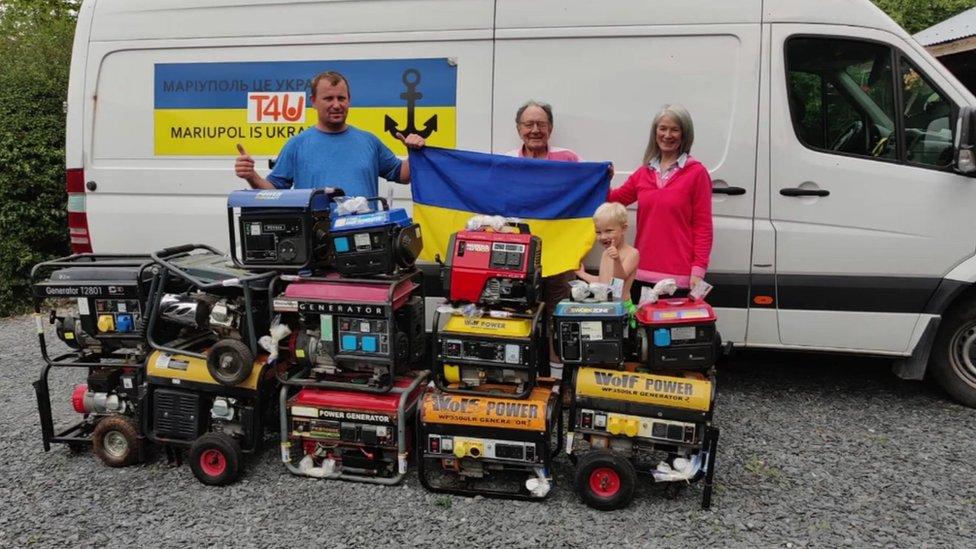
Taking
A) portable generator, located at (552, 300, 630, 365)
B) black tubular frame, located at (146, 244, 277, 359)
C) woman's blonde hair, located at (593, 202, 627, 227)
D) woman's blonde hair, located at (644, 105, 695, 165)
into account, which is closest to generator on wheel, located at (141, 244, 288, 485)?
black tubular frame, located at (146, 244, 277, 359)

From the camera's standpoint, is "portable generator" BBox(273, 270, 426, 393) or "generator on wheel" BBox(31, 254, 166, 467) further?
"generator on wheel" BBox(31, 254, 166, 467)

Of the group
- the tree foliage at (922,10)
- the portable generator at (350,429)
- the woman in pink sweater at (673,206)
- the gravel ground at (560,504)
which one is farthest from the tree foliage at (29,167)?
the tree foliage at (922,10)

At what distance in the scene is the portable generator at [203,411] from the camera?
3.49 metres

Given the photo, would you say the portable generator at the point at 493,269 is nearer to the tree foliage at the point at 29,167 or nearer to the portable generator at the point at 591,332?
the portable generator at the point at 591,332

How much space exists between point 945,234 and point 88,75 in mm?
5906

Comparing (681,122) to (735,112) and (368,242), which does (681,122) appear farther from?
(368,242)

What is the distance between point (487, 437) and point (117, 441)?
204 cm

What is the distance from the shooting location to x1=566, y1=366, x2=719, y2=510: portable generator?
3.16 metres

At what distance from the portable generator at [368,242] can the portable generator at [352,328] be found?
0.07 m

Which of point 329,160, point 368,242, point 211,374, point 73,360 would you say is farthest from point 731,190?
point 73,360

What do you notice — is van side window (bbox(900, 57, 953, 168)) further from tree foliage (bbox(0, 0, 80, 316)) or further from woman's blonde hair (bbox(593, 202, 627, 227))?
tree foliage (bbox(0, 0, 80, 316))

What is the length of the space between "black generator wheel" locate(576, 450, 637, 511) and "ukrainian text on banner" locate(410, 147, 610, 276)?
130 centimetres

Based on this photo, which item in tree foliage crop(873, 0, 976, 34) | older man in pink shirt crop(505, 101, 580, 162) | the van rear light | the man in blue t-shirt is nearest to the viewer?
the man in blue t-shirt

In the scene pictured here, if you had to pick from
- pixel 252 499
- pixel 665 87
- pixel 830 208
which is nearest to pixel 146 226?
pixel 252 499
